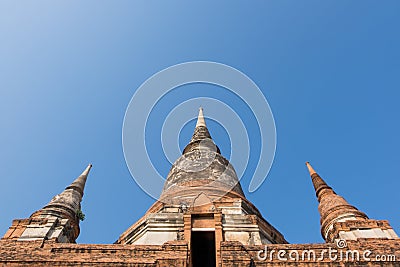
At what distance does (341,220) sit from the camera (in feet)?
42.0

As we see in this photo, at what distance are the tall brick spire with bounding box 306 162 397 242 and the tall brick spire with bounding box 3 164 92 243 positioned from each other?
8257mm

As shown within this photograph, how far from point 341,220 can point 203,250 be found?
4.63 m

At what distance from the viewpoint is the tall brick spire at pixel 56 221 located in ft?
37.4

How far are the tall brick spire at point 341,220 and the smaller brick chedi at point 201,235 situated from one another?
0.03m

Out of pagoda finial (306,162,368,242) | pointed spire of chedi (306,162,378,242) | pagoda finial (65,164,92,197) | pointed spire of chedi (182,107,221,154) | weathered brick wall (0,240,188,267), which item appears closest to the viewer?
weathered brick wall (0,240,188,267)

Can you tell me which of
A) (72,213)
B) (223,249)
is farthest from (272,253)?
(72,213)

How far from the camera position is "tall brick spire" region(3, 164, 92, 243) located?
11398 mm

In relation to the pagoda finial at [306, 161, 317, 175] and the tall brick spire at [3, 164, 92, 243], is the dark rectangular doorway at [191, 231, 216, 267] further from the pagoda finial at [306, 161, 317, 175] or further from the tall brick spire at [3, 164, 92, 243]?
the pagoda finial at [306, 161, 317, 175]

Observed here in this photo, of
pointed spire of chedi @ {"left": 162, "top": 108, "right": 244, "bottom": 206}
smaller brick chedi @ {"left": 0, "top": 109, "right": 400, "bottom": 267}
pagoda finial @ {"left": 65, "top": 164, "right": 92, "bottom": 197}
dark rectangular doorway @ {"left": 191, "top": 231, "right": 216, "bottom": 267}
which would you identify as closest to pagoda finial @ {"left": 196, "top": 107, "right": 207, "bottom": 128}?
pointed spire of chedi @ {"left": 162, "top": 108, "right": 244, "bottom": 206}

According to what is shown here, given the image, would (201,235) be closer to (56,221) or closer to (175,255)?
(175,255)

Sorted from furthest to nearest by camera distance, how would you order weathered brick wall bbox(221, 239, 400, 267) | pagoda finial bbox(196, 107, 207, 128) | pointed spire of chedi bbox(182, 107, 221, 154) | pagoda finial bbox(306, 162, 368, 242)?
pagoda finial bbox(196, 107, 207, 128) → pointed spire of chedi bbox(182, 107, 221, 154) → pagoda finial bbox(306, 162, 368, 242) → weathered brick wall bbox(221, 239, 400, 267)

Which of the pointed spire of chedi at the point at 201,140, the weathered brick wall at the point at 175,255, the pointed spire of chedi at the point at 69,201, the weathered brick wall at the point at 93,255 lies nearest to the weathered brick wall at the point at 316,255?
the weathered brick wall at the point at 175,255

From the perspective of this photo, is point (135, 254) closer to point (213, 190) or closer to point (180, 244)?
point (180, 244)

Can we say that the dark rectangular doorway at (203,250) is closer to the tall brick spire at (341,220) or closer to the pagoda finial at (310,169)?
the tall brick spire at (341,220)
